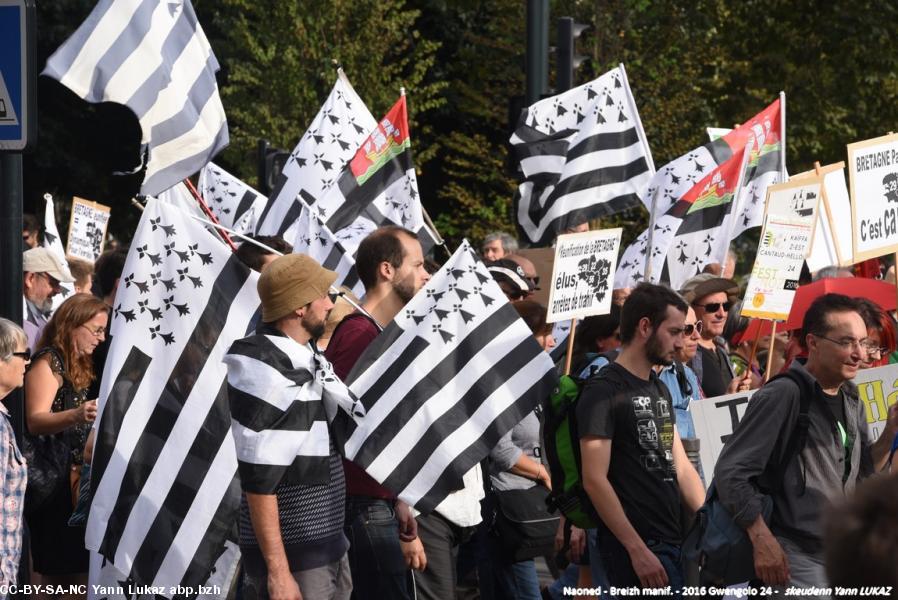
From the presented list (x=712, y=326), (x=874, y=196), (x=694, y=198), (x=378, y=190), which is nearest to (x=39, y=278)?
(x=378, y=190)

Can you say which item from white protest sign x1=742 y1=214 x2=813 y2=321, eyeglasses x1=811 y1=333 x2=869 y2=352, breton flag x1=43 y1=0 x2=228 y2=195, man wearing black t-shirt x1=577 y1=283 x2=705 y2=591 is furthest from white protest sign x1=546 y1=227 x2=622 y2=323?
eyeglasses x1=811 y1=333 x2=869 y2=352

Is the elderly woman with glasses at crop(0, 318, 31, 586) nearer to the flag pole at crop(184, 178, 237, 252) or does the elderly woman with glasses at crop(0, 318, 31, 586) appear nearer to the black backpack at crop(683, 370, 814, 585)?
the flag pole at crop(184, 178, 237, 252)

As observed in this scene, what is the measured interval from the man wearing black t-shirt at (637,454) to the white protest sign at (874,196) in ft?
6.63

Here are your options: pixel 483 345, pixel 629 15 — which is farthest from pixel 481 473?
pixel 629 15

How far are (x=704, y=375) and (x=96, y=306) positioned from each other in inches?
132

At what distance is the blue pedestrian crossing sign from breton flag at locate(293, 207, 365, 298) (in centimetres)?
383

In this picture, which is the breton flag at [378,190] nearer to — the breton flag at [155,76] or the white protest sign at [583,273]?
the white protest sign at [583,273]

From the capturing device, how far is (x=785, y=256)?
8.70m

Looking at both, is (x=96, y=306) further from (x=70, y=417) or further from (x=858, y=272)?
(x=858, y=272)

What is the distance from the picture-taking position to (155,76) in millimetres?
8516

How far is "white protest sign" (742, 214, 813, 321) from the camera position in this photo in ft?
27.9

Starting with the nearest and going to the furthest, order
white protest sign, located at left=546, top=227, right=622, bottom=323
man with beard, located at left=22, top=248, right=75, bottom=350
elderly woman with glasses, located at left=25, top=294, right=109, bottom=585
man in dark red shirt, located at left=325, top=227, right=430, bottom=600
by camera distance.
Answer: man in dark red shirt, located at left=325, top=227, right=430, bottom=600 → elderly woman with glasses, located at left=25, top=294, right=109, bottom=585 → white protest sign, located at left=546, top=227, right=622, bottom=323 → man with beard, located at left=22, top=248, right=75, bottom=350

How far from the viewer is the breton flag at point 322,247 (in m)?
9.59

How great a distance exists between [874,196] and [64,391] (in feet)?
14.2
